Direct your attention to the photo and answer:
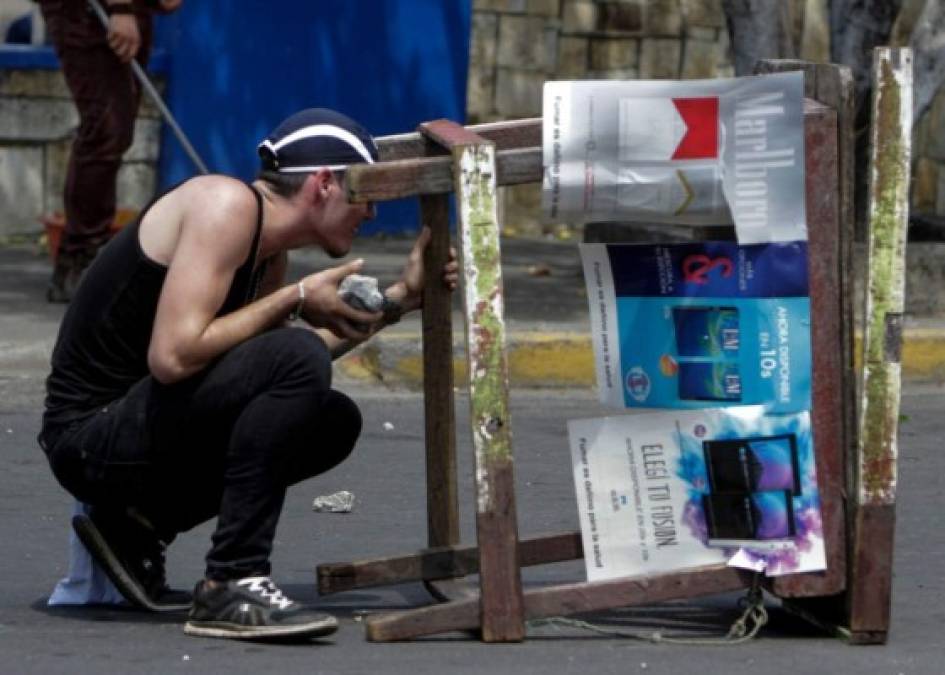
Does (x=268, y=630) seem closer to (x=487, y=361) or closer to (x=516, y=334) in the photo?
(x=487, y=361)

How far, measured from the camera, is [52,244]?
918 cm

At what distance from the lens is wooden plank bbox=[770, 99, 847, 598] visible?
4.18 meters

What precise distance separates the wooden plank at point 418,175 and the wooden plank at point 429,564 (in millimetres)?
896

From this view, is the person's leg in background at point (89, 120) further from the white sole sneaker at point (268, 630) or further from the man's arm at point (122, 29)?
the white sole sneaker at point (268, 630)

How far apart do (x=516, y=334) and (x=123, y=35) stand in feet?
6.19

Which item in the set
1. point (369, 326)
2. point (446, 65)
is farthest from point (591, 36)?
point (369, 326)

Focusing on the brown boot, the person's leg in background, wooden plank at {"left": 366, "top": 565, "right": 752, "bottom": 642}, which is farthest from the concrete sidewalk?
wooden plank at {"left": 366, "top": 565, "right": 752, "bottom": 642}

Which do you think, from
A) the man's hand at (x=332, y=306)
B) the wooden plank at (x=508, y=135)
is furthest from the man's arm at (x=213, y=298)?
the wooden plank at (x=508, y=135)

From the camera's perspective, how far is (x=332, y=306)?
4289 mm

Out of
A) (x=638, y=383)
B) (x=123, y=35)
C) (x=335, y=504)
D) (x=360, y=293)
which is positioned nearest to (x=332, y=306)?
(x=360, y=293)

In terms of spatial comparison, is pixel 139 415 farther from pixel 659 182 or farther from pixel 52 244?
pixel 52 244

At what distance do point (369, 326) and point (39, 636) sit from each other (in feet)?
3.01

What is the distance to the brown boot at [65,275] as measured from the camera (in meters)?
8.45

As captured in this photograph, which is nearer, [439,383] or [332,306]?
[332,306]
